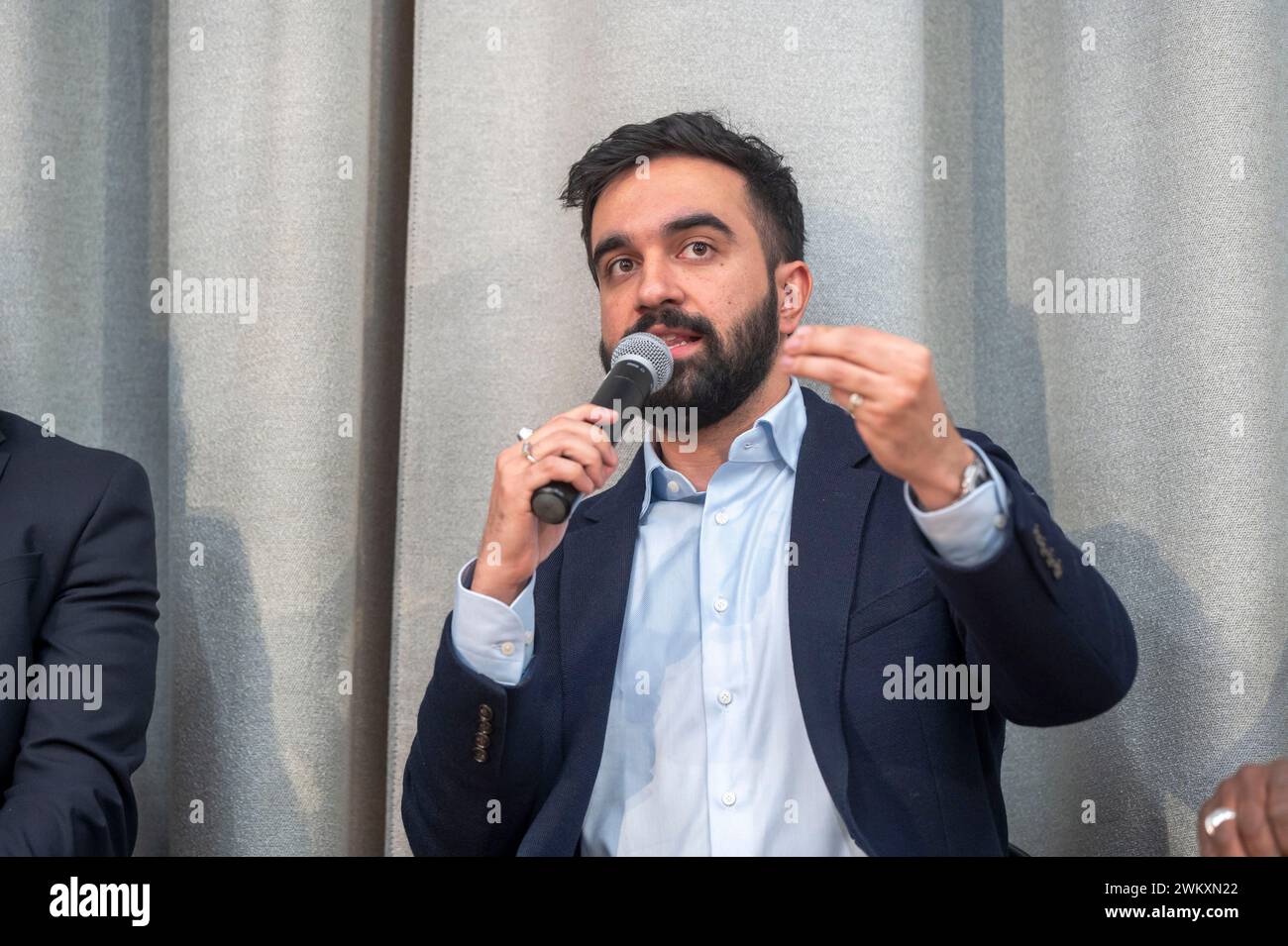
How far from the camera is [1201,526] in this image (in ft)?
6.27

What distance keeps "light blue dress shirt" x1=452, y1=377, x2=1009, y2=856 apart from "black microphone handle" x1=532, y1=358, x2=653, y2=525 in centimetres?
22

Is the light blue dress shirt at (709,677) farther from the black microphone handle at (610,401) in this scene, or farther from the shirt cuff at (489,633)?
the black microphone handle at (610,401)

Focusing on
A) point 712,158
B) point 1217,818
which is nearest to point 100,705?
point 712,158

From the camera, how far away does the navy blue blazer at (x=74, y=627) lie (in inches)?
63.0

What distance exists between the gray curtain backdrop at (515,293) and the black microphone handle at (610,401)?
2.21 ft

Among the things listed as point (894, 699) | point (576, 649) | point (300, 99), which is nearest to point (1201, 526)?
point (894, 699)

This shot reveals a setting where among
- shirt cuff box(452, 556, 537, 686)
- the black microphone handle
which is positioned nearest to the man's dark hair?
the black microphone handle

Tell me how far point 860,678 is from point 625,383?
0.44 m

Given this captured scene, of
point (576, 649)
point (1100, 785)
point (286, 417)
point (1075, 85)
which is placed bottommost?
point (1100, 785)

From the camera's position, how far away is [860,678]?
60.3 inches

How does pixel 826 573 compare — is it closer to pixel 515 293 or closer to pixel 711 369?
pixel 711 369

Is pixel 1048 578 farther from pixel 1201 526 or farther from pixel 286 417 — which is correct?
pixel 286 417

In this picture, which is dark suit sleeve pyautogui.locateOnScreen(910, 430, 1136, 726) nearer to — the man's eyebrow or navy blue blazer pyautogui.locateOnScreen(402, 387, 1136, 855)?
navy blue blazer pyautogui.locateOnScreen(402, 387, 1136, 855)

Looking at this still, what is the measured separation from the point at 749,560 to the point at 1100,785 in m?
0.71
